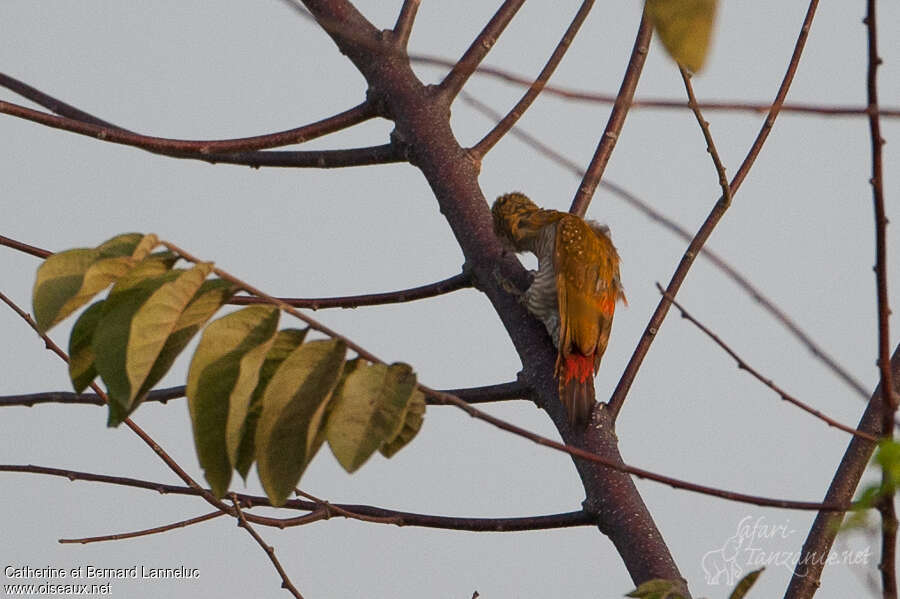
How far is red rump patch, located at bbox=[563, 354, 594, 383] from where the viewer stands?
276 centimetres

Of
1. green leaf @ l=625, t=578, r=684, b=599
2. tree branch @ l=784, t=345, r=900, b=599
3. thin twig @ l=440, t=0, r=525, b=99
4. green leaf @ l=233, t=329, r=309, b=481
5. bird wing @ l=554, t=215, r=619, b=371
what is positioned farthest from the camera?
bird wing @ l=554, t=215, r=619, b=371

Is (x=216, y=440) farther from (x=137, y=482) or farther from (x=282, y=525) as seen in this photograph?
(x=137, y=482)

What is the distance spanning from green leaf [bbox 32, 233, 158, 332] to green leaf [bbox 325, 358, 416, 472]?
409mm

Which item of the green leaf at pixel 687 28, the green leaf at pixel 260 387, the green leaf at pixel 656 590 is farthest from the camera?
the green leaf at pixel 656 590

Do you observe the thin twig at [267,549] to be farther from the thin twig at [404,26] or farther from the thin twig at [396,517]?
the thin twig at [404,26]

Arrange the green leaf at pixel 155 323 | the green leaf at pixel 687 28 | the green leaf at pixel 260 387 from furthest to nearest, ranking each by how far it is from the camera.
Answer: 1. the green leaf at pixel 260 387
2. the green leaf at pixel 155 323
3. the green leaf at pixel 687 28

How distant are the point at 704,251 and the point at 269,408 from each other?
685mm

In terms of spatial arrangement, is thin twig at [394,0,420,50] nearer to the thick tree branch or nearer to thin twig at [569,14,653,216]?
the thick tree branch

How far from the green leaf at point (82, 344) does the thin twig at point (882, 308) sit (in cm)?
118

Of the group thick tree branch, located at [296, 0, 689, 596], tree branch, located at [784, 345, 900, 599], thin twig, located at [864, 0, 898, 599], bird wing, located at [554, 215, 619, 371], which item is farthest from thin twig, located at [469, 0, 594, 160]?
thin twig, located at [864, 0, 898, 599]

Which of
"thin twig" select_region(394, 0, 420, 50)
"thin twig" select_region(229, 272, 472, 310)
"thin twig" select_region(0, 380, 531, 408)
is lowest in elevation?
"thin twig" select_region(0, 380, 531, 408)

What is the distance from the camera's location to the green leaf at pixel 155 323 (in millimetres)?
1532

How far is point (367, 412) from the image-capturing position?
160 centimetres

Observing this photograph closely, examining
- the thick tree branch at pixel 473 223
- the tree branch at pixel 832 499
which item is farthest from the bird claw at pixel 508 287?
the tree branch at pixel 832 499
